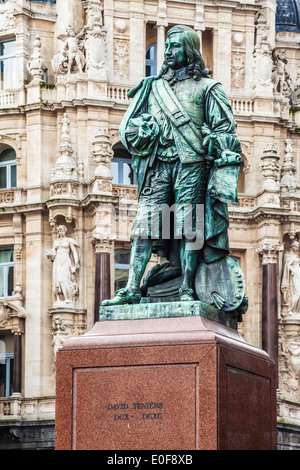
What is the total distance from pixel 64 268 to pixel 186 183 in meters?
26.1

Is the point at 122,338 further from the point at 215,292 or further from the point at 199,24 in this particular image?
the point at 199,24

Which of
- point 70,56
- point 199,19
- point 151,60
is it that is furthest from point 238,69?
point 70,56

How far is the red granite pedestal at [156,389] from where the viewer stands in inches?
527

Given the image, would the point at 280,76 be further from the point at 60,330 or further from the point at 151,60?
the point at 60,330

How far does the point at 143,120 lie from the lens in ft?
50.1

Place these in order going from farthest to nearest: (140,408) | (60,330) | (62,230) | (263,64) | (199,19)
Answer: (263,64) → (199,19) → (62,230) → (60,330) → (140,408)

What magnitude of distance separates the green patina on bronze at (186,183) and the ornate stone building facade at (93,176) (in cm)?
2525

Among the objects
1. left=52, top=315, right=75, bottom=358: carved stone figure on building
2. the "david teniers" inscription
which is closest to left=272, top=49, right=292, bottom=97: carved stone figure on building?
left=52, top=315, right=75, bottom=358: carved stone figure on building

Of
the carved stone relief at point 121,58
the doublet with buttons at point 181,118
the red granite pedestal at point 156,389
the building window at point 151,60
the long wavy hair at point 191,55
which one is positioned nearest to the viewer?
the red granite pedestal at point 156,389

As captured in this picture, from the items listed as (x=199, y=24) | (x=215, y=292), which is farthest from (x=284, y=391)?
(x=215, y=292)

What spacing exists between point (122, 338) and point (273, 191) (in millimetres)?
28812

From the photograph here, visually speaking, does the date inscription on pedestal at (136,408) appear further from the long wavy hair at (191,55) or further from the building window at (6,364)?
the building window at (6,364)

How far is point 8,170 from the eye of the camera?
4438 cm

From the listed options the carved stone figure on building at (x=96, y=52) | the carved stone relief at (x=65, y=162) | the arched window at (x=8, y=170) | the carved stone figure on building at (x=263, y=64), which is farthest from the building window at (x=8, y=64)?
the carved stone figure on building at (x=263, y=64)
